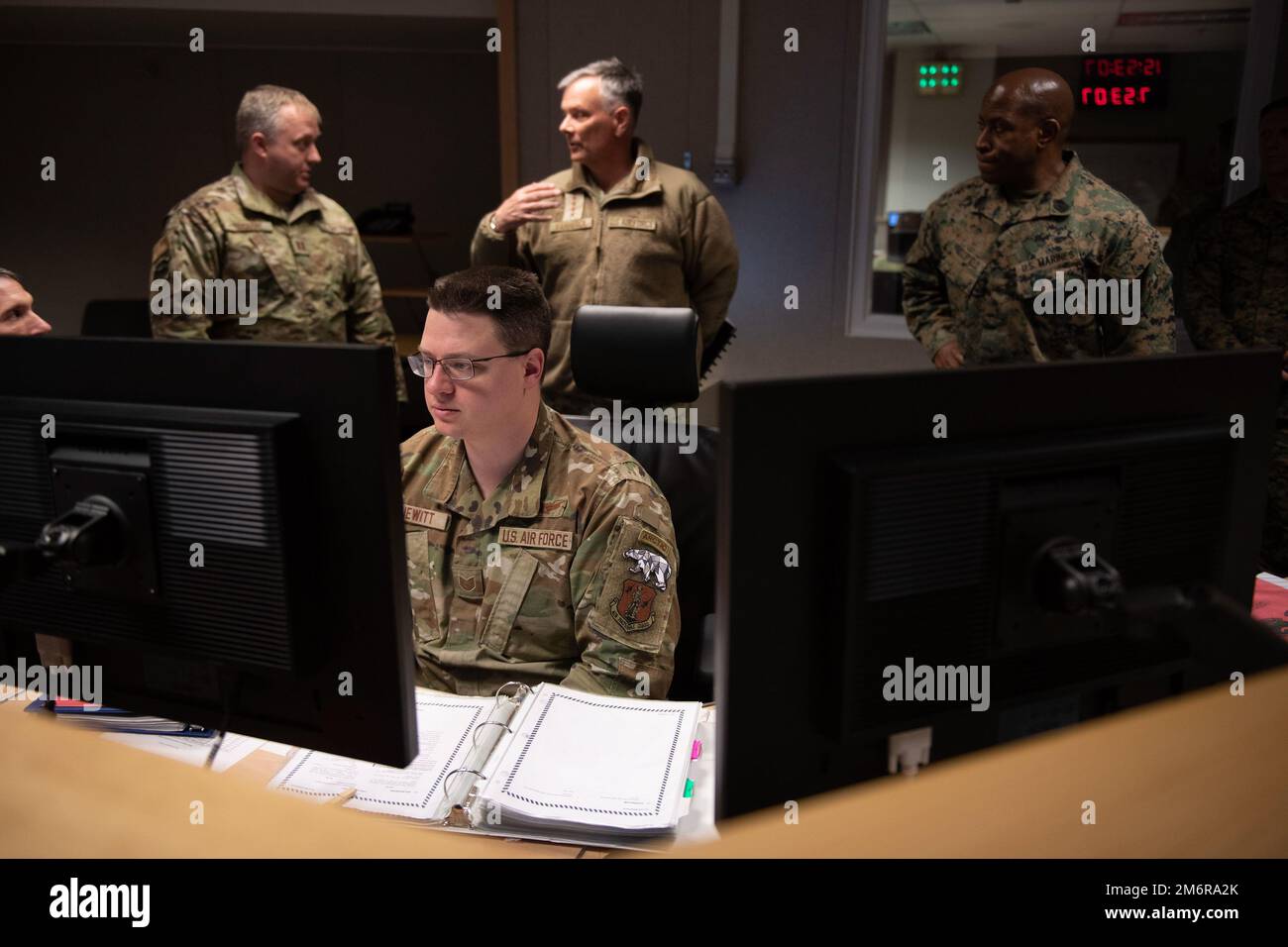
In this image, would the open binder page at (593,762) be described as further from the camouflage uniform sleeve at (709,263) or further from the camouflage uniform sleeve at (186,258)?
the camouflage uniform sleeve at (186,258)

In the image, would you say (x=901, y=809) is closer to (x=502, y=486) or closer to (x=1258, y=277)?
(x=502, y=486)

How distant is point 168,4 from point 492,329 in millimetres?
3489

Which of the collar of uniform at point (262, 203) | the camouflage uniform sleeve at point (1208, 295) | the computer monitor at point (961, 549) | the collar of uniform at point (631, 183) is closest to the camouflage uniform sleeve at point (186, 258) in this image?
the collar of uniform at point (262, 203)

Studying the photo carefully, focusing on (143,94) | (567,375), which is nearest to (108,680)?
(567,375)

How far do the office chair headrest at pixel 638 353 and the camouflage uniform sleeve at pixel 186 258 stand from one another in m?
1.72

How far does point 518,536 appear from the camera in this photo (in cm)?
154

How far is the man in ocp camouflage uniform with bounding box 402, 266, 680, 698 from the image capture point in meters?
1.47

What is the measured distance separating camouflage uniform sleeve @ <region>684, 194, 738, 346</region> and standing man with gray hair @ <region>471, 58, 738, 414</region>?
0.01 meters

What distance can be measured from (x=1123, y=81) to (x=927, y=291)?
1.71 m

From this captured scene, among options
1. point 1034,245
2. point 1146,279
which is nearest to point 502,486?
point 1034,245

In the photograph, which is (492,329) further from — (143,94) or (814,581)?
(143,94)
